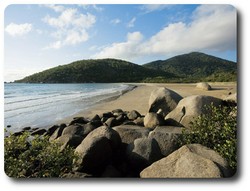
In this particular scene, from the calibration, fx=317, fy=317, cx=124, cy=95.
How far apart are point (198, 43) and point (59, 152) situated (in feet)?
9.31

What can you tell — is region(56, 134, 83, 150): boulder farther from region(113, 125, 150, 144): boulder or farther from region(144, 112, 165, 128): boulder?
region(144, 112, 165, 128): boulder

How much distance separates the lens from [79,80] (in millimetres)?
8953

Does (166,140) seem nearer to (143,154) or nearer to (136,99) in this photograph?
(143,154)

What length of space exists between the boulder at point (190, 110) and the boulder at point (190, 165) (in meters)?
1.37

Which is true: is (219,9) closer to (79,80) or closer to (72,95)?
(79,80)

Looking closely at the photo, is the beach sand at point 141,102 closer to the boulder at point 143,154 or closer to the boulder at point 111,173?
the boulder at point 143,154

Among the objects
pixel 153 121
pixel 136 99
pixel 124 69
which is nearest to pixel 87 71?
pixel 124 69

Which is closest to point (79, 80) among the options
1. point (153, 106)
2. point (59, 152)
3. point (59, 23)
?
point (153, 106)

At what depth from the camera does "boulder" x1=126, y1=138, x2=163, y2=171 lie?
14.5 feet

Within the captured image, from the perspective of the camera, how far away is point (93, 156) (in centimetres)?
440

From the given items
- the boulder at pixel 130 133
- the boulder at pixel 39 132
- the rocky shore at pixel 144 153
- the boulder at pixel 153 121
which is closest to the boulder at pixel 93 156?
the rocky shore at pixel 144 153

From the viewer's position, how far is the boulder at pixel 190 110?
554cm

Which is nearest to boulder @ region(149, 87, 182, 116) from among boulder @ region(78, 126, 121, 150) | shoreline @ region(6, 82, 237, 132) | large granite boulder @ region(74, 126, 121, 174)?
shoreline @ region(6, 82, 237, 132)
